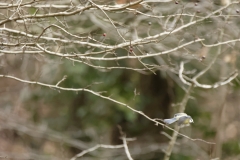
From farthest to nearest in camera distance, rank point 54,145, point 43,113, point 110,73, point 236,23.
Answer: point 54,145 → point 43,113 → point 110,73 → point 236,23

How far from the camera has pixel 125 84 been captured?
721cm

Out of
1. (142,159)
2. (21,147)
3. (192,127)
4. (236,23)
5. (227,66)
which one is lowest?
(21,147)

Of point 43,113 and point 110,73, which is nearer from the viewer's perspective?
point 110,73

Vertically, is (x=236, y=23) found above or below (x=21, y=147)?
above

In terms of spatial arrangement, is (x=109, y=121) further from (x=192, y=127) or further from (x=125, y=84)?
(x=192, y=127)

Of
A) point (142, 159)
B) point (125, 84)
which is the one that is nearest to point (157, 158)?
point (142, 159)

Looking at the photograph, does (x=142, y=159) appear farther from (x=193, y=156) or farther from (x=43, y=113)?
(x=43, y=113)

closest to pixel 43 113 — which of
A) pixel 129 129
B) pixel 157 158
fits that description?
pixel 129 129

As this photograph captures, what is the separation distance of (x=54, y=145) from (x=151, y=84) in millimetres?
2434

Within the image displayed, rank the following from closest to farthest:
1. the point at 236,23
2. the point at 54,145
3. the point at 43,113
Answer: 1. the point at 236,23
2. the point at 43,113
3. the point at 54,145

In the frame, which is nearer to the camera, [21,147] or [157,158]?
[157,158]

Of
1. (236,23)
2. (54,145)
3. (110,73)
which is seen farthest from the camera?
(54,145)

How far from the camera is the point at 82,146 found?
7.79 metres

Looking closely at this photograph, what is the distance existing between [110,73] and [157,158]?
5.43 feet
